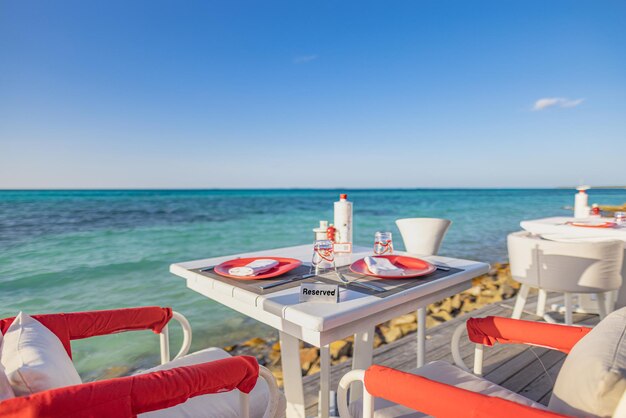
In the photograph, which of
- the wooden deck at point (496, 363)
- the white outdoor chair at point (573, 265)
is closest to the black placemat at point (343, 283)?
the wooden deck at point (496, 363)

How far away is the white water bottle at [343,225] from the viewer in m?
1.55

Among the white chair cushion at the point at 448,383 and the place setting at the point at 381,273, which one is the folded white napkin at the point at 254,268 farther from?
the white chair cushion at the point at 448,383

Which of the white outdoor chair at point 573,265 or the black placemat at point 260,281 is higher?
the black placemat at point 260,281

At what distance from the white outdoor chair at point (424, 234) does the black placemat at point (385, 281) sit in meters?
0.46

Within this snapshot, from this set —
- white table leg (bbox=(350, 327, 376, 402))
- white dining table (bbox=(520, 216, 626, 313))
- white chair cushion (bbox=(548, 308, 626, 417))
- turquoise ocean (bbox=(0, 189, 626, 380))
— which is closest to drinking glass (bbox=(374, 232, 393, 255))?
white table leg (bbox=(350, 327, 376, 402))

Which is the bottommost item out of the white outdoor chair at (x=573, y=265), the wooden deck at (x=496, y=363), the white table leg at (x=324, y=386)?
the wooden deck at (x=496, y=363)

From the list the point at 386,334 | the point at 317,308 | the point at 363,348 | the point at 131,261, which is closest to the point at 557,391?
the point at 317,308

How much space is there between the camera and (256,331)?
10.7ft

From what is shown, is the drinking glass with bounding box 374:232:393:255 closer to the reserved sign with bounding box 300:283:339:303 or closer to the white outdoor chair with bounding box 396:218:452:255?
the white outdoor chair with bounding box 396:218:452:255

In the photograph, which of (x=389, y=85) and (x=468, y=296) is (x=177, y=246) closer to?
(x=468, y=296)

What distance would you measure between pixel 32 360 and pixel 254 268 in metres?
0.63

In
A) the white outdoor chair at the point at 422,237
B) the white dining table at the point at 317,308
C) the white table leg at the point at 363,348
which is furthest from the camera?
the white outdoor chair at the point at 422,237

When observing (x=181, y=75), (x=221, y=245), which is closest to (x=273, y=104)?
(x=181, y=75)

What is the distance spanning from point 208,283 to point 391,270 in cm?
65
